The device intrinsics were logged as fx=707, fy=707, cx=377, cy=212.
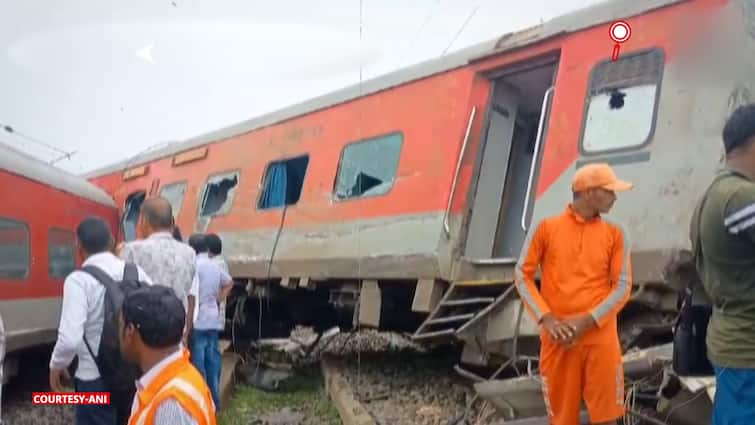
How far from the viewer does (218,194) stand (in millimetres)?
9297

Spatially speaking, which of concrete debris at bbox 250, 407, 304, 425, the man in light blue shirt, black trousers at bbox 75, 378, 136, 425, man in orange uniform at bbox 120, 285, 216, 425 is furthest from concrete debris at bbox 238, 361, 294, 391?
man in orange uniform at bbox 120, 285, 216, 425

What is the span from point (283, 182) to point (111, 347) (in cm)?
489

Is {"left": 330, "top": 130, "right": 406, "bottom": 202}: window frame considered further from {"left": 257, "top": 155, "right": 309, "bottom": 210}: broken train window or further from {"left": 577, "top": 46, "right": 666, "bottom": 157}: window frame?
{"left": 577, "top": 46, "right": 666, "bottom": 157}: window frame

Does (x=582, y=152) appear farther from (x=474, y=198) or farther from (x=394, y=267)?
(x=394, y=267)

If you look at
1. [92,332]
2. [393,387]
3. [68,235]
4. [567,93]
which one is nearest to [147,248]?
[92,332]

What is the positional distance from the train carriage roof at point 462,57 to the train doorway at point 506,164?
0.86 feet

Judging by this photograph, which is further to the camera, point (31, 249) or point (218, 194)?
point (218, 194)

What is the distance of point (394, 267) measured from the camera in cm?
608

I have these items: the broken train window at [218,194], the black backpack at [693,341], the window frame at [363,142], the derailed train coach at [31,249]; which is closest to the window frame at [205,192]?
the broken train window at [218,194]

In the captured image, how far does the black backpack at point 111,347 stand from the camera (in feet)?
10.8

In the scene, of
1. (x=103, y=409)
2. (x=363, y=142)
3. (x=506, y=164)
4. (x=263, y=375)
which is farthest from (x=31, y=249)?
(x=506, y=164)

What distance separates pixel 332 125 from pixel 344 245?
4.64ft

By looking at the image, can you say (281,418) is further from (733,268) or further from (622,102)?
(733,268)

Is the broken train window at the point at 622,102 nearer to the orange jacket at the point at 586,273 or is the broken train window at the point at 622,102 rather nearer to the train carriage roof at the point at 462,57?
the train carriage roof at the point at 462,57
